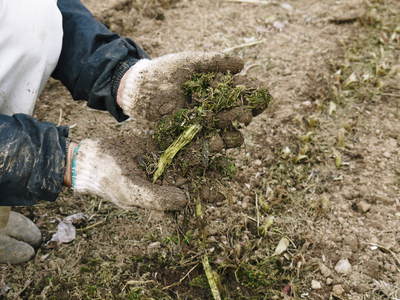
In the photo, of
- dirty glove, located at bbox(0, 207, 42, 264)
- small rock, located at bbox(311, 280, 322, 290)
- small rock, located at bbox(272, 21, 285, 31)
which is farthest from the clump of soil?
small rock, located at bbox(272, 21, 285, 31)

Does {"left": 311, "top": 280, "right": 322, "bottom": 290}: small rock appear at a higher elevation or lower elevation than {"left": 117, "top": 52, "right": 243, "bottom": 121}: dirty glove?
lower

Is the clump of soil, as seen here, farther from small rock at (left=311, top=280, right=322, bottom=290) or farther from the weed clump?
small rock at (left=311, top=280, right=322, bottom=290)

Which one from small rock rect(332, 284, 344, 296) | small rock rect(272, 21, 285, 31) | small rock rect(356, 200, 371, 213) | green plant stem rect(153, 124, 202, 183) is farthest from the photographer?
small rock rect(272, 21, 285, 31)

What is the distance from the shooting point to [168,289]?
1756 millimetres

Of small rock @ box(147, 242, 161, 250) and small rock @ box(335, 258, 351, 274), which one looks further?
small rock @ box(147, 242, 161, 250)

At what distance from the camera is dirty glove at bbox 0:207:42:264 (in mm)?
1837

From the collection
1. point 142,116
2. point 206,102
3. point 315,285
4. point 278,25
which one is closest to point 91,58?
point 142,116

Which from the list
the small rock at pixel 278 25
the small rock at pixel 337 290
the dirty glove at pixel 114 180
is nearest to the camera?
the dirty glove at pixel 114 180

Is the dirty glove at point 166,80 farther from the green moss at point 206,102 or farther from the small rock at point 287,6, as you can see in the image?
the small rock at point 287,6

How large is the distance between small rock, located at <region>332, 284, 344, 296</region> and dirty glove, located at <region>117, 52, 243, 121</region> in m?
0.93

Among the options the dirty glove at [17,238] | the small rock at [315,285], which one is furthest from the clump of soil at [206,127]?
the dirty glove at [17,238]

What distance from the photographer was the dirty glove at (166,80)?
5.64 feet

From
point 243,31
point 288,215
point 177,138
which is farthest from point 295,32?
point 177,138

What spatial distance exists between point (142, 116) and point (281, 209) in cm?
78
